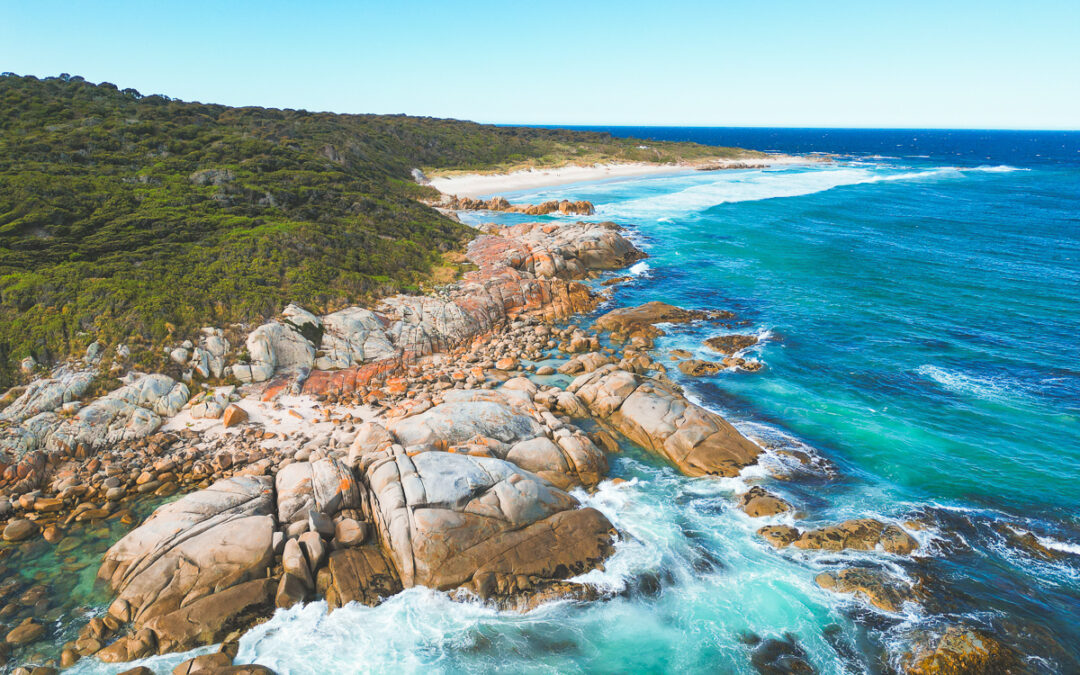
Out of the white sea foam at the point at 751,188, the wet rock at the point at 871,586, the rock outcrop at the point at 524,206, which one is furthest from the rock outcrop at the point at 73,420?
the white sea foam at the point at 751,188

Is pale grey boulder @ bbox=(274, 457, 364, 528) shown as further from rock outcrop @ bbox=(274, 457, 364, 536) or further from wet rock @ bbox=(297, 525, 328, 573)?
wet rock @ bbox=(297, 525, 328, 573)

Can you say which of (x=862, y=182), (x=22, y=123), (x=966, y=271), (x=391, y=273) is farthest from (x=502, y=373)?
A: (x=862, y=182)

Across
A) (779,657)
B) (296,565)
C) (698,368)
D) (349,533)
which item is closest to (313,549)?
(296,565)

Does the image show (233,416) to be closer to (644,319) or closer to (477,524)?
(477,524)

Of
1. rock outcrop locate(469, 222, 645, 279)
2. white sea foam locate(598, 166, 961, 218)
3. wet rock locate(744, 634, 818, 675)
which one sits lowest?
wet rock locate(744, 634, 818, 675)

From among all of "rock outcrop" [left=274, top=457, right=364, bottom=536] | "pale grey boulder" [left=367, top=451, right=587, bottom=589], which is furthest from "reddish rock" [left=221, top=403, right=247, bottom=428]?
"pale grey boulder" [left=367, top=451, right=587, bottom=589]

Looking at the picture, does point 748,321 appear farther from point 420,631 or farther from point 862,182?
point 862,182
